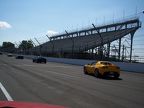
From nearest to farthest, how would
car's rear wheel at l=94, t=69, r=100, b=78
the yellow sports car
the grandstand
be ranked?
the yellow sports car
car's rear wheel at l=94, t=69, r=100, b=78
the grandstand

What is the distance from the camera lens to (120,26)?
2276 inches

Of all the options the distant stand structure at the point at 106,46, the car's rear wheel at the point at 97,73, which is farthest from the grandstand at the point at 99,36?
the car's rear wheel at the point at 97,73

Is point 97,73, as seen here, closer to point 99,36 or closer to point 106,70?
point 106,70

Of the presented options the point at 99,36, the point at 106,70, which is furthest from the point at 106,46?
the point at 106,70

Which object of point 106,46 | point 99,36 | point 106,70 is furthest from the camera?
point 99,36

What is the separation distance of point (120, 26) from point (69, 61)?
12928mm

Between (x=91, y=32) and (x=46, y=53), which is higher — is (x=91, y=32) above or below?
above

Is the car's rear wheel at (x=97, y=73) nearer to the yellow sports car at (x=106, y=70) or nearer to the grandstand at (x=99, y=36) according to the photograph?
the yellow sports car at (x=106, y=70)

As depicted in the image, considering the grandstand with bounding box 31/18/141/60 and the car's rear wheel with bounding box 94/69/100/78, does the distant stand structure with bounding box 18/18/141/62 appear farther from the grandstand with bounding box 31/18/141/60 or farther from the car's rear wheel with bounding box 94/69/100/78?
the car's rear wheel with bounding box 94/69/100/78

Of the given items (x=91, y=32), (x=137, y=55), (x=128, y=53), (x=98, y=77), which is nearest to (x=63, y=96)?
(x=98, y=77)

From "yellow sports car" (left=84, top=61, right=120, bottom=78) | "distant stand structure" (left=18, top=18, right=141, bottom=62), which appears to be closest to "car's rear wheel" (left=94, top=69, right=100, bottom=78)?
"yellow sports car" (left=84, top=61, right=120, bottom=78)

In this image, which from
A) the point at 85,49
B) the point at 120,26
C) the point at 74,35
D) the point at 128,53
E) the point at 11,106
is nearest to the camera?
the point at 11,106

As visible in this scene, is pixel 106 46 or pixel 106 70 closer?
pixel 106 70

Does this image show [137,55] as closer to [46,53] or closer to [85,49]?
[85,49]
